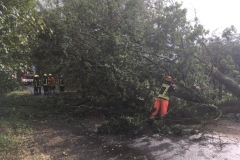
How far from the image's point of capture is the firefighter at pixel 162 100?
6.61 m

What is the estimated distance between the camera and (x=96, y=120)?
7.76 m

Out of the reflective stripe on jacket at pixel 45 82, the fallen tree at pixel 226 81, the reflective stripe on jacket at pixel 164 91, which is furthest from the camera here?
the reflective stripe on jacket at pixel 45 82

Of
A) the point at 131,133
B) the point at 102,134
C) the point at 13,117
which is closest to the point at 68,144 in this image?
the point at 102,134

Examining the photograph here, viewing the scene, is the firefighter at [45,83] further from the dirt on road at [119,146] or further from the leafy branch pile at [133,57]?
the dirt on road at [119,146]

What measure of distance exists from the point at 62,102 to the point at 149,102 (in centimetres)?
382

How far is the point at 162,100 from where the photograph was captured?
666cm

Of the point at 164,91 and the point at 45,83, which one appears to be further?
the point at 45,83

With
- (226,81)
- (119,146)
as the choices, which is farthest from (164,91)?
(119,146)

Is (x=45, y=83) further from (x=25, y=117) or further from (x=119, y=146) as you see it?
(x=119, y=146)

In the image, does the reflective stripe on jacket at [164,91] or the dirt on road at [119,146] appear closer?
the dirt on road at [119,146]

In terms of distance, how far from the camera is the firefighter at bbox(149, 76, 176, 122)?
6613 millimetres

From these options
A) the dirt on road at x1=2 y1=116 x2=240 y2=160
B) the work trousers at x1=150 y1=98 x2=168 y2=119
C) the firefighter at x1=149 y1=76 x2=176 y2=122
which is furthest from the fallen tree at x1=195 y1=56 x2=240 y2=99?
the work trousers at x1=150 y1=98 x2=168 y2=119

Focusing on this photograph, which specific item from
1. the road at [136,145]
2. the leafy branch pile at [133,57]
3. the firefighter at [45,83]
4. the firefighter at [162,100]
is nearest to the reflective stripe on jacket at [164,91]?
the firefighter at [162,100]

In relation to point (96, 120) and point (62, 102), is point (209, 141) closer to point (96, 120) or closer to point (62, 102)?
point (96, 120)
